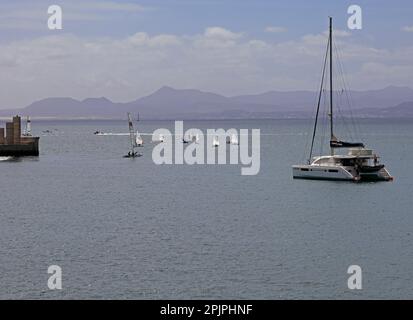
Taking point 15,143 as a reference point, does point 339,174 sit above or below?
below

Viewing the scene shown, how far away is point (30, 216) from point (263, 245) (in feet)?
65.8

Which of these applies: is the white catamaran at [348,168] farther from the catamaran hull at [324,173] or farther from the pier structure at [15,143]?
the pier structure at [15,143]

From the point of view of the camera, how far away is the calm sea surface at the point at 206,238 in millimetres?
35000

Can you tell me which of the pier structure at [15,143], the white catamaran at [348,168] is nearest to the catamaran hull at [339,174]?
the white catamaran at [348,168]

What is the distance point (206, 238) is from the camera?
153 feet

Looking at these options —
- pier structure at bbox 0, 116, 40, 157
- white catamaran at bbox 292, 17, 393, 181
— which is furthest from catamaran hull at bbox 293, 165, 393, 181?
pier structure at bbox 0, 116, 40, 157

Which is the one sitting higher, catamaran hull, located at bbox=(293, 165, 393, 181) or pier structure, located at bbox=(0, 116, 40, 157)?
pier structure, located at bbox=(0, 116, 40, 157)

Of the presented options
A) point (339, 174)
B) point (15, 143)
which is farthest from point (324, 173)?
point (15, 143)

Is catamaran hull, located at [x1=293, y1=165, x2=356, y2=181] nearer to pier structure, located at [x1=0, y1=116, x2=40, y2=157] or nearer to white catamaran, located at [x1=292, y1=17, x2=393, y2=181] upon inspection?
white catamaran, located at [x1=292, y1=17, x2=393, y2=181]

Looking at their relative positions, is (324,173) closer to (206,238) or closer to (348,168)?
(348,168)

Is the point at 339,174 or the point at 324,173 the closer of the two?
the point at 339,174

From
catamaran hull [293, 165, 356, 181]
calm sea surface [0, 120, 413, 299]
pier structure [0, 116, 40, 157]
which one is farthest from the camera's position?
pier structure [0, 116, 40, 157]

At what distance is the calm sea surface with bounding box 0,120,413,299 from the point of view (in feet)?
115
